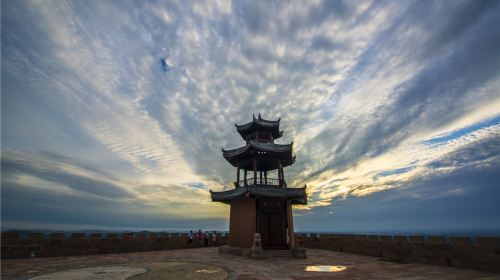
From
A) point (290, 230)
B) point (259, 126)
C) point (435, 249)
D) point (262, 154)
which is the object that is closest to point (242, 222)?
point (290, 230)

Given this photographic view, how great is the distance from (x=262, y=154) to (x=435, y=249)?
1442 cm

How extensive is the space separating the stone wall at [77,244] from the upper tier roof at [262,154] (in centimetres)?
1132

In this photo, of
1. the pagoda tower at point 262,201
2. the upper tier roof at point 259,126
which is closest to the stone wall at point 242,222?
the pagoda tower at point 262,201

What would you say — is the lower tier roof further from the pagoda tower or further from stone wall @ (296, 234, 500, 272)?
stone wall @ (296, 234, 500, 272)

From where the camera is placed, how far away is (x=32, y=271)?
11.9 m

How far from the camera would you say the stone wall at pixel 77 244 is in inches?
652

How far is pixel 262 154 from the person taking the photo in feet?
76.8

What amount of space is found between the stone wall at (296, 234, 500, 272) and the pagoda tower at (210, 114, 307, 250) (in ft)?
20.8

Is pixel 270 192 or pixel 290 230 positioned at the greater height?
pixel 270 192

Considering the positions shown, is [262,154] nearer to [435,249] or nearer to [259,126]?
[259,126]

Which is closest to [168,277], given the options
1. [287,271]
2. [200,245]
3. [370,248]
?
[287,271]

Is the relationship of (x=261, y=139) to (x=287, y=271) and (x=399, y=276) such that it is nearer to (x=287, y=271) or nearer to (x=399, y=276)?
(x=287, y=271)

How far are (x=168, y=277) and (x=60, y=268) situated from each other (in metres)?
7.03

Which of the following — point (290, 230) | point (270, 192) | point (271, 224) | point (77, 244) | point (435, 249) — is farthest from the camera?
point (271, 224)
